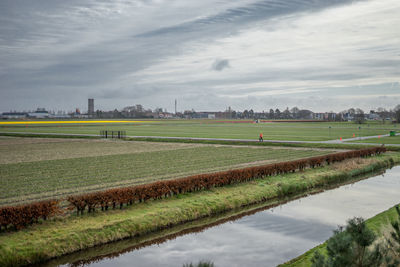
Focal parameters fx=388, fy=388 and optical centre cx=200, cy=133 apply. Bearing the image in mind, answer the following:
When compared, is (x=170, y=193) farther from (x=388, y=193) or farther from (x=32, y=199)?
(x=388, y=193)

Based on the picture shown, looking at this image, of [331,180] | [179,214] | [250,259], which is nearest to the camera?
[250,259]

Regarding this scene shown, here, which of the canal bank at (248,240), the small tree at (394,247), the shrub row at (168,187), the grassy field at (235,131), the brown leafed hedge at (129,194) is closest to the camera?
the small tree at (394,247)

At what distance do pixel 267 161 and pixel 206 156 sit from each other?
6244 millimetres

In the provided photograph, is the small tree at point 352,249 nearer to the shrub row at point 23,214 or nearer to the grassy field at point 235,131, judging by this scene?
the shrub row at point 23,214

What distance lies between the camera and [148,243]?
47.2 ft

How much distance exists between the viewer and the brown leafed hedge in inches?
545

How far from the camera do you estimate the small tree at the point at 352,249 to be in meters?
6.12

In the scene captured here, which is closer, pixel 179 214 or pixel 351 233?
pixel 351 233

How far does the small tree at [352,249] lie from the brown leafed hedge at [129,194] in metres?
11.1

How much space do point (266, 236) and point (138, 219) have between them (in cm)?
512

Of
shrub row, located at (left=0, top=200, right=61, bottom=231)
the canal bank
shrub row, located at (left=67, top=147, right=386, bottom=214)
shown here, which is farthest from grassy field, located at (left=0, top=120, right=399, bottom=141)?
shrub row, located at (left=0, top=200, right=61, bottom=231)

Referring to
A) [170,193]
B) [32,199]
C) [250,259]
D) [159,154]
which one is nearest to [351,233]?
[250,259]

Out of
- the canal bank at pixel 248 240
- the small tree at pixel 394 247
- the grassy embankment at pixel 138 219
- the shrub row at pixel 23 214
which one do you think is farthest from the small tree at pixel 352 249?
the shrub row at pixel 23 214

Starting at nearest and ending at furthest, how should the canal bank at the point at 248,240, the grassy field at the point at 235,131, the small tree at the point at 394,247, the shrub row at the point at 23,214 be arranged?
the small tree at the point at 394,247
the canal bank at the point at 248,240
the shrub row at the point at 23,214
the grassy field at the point at 235,131
